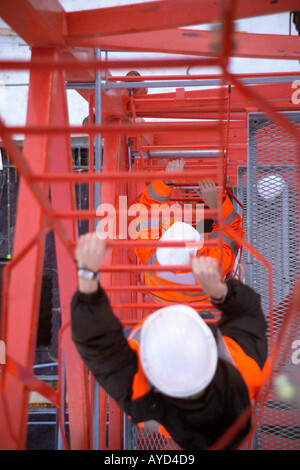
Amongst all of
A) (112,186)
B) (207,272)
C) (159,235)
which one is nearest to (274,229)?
(159,235)

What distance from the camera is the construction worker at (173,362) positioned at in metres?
1.71

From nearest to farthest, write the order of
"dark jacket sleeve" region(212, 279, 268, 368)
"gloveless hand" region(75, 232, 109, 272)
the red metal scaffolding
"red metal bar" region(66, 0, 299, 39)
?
1. the red metal scaffolding
2. "gloveless hand" region(75, 232, 109, 272)
3. "red metal bar" region(66, 0, 299, 39)
4. "dark jacket sleeve" region(212, 279, 268, 368)

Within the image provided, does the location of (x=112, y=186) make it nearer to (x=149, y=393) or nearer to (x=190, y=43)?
(x=190, y=43)

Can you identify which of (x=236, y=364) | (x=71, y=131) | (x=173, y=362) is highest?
(x=71, y=131)

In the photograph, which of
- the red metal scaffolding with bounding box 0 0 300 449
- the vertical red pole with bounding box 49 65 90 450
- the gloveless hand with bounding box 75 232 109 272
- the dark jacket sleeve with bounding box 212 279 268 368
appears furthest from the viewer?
the vertical red pole with bounding box 49 65 90 450

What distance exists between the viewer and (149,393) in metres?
1.88

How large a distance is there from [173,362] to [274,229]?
7.39 feet

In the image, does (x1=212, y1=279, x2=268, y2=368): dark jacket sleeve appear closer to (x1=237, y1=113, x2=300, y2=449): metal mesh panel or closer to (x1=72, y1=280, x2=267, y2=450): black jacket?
(x1=72, y1=280, x2=267, y2=450): black jacket

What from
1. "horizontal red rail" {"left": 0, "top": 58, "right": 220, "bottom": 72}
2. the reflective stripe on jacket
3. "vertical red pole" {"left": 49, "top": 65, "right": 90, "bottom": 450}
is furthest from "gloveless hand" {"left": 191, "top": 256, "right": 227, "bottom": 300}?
"vertical red pole" {"left": 49, "top": 65, "right": 90, "bottom": 450}

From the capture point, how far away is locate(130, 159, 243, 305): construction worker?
310 centimetres

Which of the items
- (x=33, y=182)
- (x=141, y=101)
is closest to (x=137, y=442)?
(x=33, y=182)

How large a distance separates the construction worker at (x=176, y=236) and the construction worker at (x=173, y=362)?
1.03m

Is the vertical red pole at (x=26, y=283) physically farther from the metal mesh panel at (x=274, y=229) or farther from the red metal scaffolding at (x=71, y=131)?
the metal mesh panel at (x=274, y=229)

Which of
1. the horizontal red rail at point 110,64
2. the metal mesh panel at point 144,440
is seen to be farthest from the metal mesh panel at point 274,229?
the horizontal red rail at point 110,64
